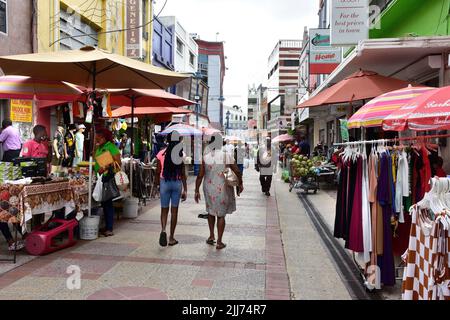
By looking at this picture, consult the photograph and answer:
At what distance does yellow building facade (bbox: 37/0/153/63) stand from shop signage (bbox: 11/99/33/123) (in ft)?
5.79

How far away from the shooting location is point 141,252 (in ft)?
19.2

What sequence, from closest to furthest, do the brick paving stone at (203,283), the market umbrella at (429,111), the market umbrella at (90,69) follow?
the market umbrella at (429,111) < the brick paving stone at (203,283) < the market umbrella at (90,69)

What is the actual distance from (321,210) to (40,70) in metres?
6.90

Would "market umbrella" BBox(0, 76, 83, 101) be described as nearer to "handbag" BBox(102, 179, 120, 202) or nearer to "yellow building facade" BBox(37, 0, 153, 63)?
"handbag" BBox(102, 179, 120, 202)

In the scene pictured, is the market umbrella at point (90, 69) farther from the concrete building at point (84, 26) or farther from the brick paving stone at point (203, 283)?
the concrete building at point (84, 26)

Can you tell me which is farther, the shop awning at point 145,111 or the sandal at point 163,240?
the shop awning at point 145,111

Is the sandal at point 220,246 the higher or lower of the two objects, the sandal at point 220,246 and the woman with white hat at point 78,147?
the lower

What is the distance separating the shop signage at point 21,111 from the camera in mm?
10597

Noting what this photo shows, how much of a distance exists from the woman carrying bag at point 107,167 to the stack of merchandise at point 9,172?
1.30 m

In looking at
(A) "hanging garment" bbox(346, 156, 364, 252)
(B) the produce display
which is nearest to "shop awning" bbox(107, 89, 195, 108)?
(B) the produce display

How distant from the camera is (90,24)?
1553 cm

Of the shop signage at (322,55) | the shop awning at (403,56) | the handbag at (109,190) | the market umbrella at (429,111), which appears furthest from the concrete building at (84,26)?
the market umbrella at (429,111)

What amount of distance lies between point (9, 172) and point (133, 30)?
1205 cm
